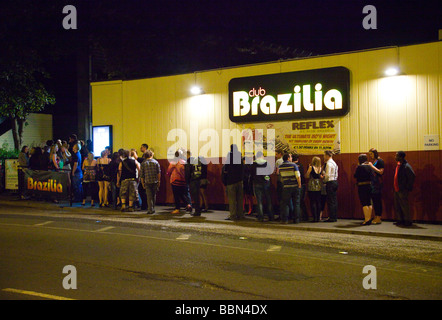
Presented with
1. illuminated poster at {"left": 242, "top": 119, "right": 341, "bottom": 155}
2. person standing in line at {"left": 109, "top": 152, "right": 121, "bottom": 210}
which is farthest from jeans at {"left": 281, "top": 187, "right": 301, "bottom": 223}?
person standing in line at {"left": 109, "top": 152, "right": 121, "bottom": 210}

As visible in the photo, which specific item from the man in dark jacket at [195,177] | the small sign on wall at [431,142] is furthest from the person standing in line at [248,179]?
the small sign on wall at [431,142]

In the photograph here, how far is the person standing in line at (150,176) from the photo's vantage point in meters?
15.9

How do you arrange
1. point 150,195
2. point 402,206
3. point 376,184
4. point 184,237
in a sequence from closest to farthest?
point 184,237 < point 402,206 < point 376,184 < point 150,195

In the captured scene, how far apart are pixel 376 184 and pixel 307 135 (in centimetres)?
299

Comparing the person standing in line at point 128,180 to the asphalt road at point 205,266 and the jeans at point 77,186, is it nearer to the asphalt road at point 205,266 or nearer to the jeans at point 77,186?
the jeans at point 77,186

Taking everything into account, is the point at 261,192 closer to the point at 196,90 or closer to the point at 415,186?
the point at 415,186

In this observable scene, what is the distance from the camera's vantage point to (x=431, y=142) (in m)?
13.9

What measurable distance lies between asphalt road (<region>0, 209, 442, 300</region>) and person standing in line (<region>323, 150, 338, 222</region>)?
2.33 metres

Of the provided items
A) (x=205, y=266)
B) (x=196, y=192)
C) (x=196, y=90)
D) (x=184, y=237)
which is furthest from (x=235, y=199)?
(x=205, y=266)

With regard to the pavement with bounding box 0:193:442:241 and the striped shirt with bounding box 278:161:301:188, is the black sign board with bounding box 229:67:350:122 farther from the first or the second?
the pavement with bounding box 0:193:442:241

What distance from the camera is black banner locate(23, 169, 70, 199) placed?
59.6ft

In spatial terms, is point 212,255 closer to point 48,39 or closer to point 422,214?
point 422,214

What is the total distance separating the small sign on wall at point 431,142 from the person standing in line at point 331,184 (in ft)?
8.39
